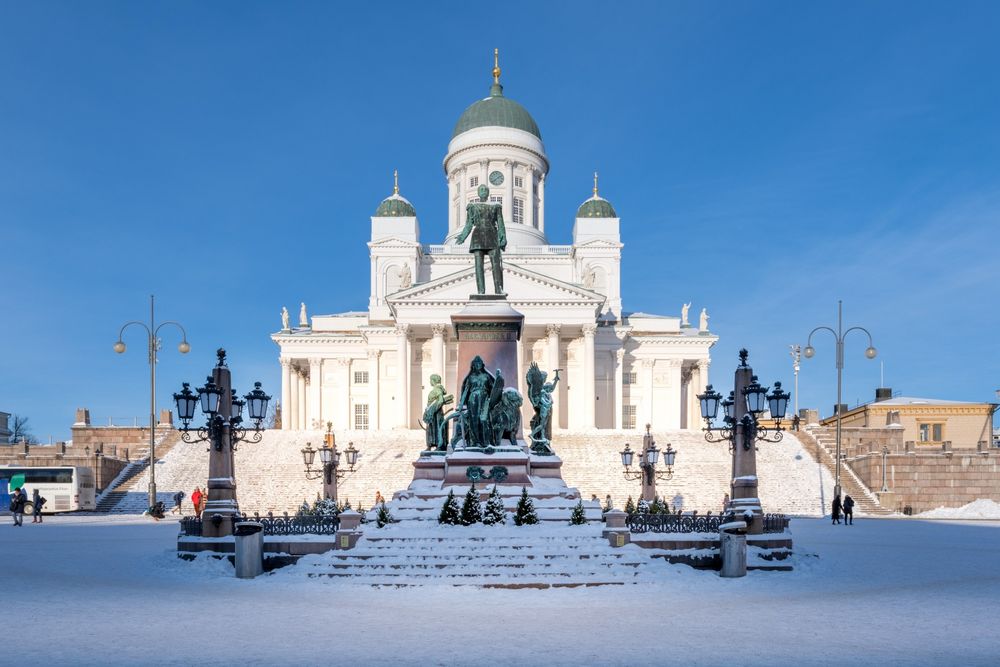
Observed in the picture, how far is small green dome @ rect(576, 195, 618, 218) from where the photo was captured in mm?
85062

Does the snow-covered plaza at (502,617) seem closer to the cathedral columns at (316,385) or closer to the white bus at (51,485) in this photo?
the white bus at (51,485)

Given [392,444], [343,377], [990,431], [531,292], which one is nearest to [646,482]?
[392,444]

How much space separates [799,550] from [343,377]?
6328 centimetres

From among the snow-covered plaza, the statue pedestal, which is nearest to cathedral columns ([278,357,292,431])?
the statue pedestal

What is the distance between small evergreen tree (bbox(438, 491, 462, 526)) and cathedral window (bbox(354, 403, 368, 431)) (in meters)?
61.8

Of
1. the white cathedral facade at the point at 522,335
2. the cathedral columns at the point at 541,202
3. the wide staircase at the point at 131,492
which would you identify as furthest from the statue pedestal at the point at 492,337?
Result: the cathedral columns at the point at 541,202

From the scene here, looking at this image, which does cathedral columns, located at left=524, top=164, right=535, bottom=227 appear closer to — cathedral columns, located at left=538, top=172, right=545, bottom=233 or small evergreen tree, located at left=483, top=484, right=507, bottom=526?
cathedral columns, located at left=538, top=172, right=545, bottom=233

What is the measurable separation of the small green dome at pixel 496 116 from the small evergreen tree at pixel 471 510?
74352mm

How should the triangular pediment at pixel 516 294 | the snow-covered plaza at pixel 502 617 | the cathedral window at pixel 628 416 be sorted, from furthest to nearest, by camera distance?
the cathedral window at pixel 628 416
the triangular pediment at pixel 516 294
the snow-covered plaza at pixel 502 617

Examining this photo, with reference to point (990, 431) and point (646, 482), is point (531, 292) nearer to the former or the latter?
point (646, 482)

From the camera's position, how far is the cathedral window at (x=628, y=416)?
79.0m

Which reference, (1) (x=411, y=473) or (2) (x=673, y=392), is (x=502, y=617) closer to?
(1) (x=411, y=473)

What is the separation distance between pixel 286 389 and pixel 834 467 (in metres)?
48.3

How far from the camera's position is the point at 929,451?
5200 centimetres
